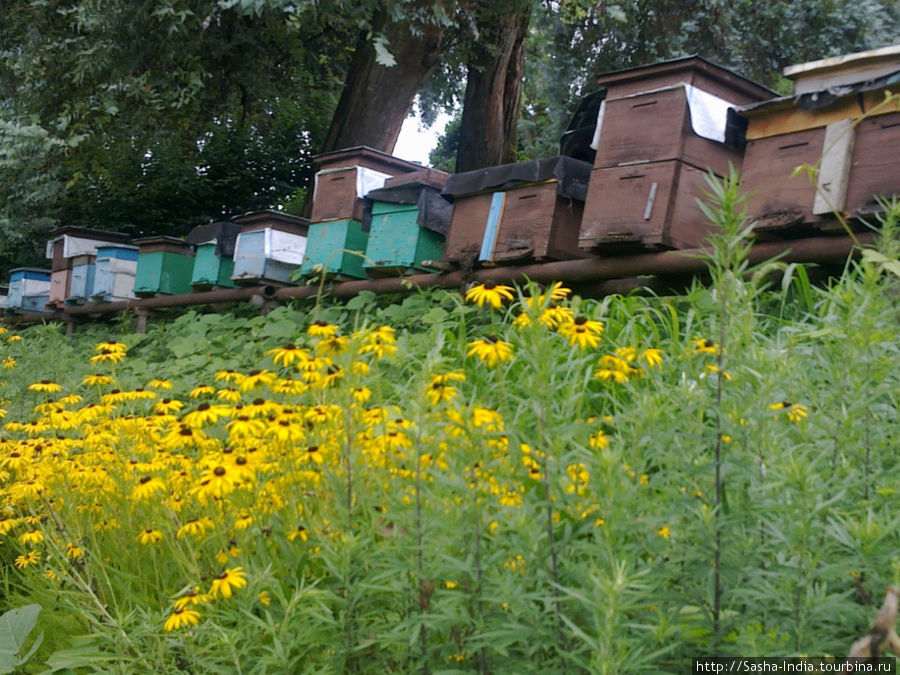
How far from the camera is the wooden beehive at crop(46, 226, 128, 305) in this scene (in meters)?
11.7

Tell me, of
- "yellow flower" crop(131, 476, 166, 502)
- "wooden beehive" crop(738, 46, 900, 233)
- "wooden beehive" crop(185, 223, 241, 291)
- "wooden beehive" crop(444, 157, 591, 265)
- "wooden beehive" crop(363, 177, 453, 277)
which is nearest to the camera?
"yellow flower" crop(131, 476, 166, 502)

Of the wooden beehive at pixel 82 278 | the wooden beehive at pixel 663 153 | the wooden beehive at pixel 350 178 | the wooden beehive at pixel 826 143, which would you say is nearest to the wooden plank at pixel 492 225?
the wooden beehive at pixel 663 153

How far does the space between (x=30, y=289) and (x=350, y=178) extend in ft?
22.9

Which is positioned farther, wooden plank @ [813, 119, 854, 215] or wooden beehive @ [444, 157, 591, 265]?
wooden beehive @ [444, 157, 591, 265]

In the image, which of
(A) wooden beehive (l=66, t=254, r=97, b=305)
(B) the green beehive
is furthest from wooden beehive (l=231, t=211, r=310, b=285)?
(A) wooden beehive (l=66, t=254, r=97, b=305)

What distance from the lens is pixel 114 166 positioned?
1337 centimetres

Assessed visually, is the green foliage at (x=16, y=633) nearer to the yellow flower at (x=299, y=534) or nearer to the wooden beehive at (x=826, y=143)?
the yellow flower at (x=299, y=534)

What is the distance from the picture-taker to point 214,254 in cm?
955

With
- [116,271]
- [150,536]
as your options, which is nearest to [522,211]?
[150,536]

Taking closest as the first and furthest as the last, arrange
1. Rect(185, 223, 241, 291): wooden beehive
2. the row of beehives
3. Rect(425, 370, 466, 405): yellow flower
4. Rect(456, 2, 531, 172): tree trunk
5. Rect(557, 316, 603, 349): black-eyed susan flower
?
1. Rect(425, 370, 466, 405): yellow flower
2. Rect(557, 316, 603, 349): black-eyed susan flower
3. the row of beehives
4. Rect(185, 223, 241, 291): wooden beehive
5. Rect(456, 2, 531, 172): tree trunk

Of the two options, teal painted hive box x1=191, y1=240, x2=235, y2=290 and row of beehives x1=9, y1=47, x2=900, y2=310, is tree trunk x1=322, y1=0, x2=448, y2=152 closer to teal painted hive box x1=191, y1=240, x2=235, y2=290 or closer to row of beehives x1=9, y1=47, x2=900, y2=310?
teal painted hive box x1=191, y1=240, x2=235, y2=290

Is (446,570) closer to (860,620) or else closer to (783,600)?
(783,600)

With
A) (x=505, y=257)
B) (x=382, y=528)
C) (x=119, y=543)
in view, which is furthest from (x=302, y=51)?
(x=382, y=528)

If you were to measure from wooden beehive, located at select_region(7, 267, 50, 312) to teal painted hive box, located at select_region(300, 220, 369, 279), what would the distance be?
248 inches
